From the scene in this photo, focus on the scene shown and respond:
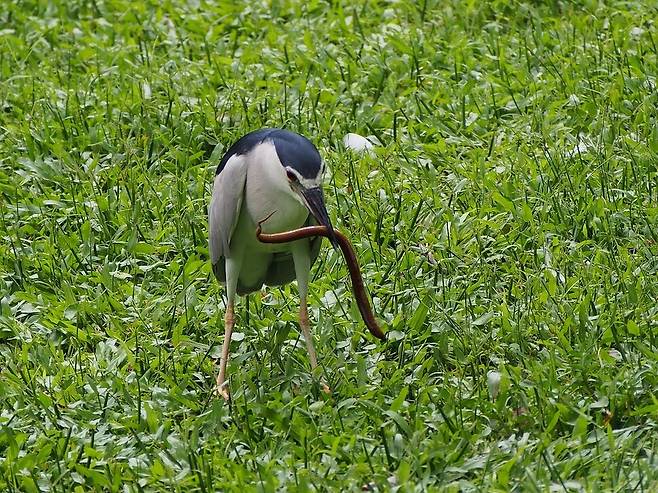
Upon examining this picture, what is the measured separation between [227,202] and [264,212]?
19 centimetres

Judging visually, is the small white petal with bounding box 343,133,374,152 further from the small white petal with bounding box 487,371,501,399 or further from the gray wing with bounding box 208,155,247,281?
the small white petal with bounding box 487,371,501,399

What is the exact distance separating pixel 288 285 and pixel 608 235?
4.93 ft

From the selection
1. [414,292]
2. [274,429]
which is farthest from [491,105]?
[274,429]

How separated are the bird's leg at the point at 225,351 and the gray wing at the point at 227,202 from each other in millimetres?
250

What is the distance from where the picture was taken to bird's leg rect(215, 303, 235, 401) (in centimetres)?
555

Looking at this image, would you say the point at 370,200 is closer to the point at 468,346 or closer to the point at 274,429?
the point at 468,346

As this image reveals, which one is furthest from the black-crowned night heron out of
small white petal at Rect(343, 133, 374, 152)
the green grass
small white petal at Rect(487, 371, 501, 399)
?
small white petal at Rect(343, 133, 374, 152)

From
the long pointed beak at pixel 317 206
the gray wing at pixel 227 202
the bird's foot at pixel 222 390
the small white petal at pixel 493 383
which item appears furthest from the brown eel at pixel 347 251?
the bird's foot at pixel 222 390

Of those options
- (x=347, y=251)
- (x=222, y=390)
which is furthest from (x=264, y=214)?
(x=222, y=390)

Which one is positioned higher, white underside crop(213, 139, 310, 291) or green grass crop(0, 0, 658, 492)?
white underside crop(213, 139, 310, 291)

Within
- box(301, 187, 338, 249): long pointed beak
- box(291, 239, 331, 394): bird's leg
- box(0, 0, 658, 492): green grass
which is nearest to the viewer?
box(0, 0, 658, 492): green grass

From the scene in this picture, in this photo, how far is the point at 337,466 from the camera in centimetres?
491

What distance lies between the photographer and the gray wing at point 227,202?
Result: 5.52 m

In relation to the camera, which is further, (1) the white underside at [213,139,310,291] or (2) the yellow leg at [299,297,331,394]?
(2) the yellow leg at [299,297,331,394]
